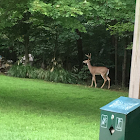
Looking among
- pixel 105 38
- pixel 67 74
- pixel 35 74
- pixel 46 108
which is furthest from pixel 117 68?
pixel 46 108

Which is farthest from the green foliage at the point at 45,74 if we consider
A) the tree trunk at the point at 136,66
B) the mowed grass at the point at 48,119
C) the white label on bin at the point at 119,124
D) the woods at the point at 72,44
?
the white label on bin at the point at 119,124

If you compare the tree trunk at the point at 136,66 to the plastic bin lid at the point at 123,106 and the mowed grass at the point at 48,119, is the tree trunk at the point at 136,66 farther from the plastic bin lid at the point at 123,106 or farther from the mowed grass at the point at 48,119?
the mowed grass at the point at 48,119

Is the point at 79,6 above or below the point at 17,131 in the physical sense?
above

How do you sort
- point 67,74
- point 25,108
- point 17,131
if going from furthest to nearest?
point 67,74
point 25,108
point 17,131

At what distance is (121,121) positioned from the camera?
96.7 inches

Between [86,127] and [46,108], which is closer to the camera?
[86,127]

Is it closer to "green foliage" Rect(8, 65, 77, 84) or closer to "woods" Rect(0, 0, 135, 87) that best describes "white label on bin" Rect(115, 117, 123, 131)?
"woods" Rect(0, 0, 135, 87)

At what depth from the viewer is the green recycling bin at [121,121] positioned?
244cm

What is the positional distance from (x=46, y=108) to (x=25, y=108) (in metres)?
0.57

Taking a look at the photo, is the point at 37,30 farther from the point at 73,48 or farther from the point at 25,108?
the point at 25,108

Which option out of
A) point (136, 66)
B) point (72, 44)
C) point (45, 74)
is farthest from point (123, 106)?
point (72, 44)

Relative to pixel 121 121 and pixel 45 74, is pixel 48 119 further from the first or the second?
pixel 45 74

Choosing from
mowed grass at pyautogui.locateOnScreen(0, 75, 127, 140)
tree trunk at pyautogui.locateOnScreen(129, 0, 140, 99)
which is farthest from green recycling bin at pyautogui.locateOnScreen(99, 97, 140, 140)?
mowed grass at pyautogui.locateOnScreen(0, 75, 127, 140)

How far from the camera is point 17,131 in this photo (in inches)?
195
